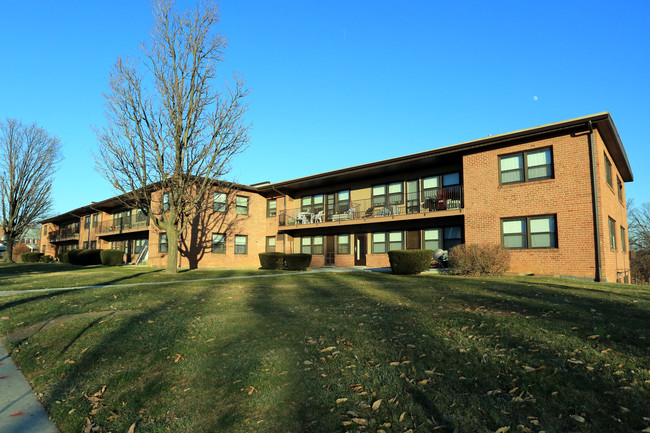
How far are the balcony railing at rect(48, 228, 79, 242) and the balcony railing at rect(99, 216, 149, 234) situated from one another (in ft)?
29.8

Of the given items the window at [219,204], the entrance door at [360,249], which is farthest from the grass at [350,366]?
the window at [219,204]

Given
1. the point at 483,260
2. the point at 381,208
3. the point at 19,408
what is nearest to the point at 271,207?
the point at 381,208

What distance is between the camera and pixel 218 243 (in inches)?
1025

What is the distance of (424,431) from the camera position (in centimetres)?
303

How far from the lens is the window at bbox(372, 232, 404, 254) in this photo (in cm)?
2158

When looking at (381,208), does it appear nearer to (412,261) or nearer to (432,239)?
(432,239)

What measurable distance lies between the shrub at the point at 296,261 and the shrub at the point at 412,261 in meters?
5.84

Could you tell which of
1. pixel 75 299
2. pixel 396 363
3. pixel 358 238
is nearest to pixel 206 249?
pixel 358 238

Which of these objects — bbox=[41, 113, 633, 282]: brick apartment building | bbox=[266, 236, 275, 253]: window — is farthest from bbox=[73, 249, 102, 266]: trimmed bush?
bbox=[266, 236, 275, 253]: window

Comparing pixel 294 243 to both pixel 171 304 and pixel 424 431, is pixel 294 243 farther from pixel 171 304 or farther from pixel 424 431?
pixel 424 431

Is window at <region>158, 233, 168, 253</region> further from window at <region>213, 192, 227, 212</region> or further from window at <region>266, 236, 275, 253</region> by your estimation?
window at <region>266, 236, 275, 253</region>

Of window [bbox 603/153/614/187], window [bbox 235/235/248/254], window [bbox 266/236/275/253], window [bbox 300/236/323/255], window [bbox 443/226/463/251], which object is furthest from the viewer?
window [bbox 266/236/275/253]

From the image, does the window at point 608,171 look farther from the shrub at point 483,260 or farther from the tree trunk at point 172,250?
the tree trunk at point 172,250

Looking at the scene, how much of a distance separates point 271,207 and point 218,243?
5013mm
